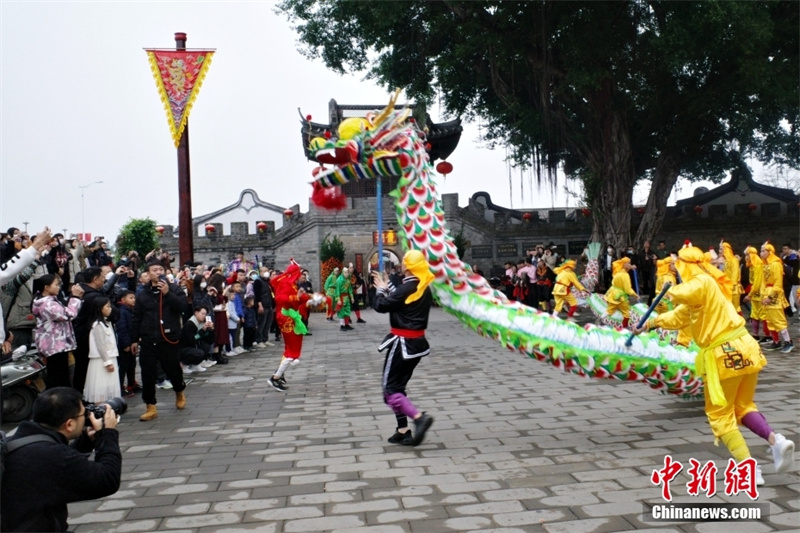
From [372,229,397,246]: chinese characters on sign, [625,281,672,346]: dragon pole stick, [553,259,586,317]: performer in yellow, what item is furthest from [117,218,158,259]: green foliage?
[625,281,672,346]: dragon pole stick

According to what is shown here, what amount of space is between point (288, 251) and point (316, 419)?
22.0m

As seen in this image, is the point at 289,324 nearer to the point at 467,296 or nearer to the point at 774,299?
the point at 467,296

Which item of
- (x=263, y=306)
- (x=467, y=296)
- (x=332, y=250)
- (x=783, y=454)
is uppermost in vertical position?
(x=332, y=250)

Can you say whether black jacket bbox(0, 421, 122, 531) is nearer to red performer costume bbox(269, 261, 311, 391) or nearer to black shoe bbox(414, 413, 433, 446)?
black shoe bbox(414, 413, 433, 446)

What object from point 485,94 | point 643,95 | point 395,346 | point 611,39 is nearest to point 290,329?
point 395,346

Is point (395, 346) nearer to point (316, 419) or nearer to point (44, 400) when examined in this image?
point (316, 419)

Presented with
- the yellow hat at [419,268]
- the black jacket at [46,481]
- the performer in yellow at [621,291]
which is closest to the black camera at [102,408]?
the black jacket at [46,481]

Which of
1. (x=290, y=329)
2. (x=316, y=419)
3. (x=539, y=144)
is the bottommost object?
(x=316, y=419)

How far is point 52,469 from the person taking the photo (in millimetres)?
3027

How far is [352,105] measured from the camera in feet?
110

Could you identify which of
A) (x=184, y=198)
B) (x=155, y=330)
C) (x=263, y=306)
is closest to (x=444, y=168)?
(x=155, y=330)

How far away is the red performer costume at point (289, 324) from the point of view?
9.16 m

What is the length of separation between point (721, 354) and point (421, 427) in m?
2.42

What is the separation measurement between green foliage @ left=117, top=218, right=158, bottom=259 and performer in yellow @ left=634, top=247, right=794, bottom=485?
21280 millimetres
